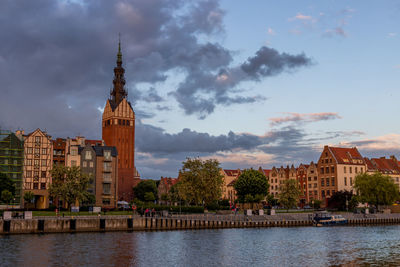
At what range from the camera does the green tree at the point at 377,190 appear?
129250mm

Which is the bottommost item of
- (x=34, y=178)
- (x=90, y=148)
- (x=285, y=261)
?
(x=285, y=261)

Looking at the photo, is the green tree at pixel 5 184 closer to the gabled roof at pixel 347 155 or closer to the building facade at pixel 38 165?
the building facade at pixel 38 165

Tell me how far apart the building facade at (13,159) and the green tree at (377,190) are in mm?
98134

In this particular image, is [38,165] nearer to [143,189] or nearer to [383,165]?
[143,189]

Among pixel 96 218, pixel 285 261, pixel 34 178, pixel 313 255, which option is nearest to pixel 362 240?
pixel 313 255

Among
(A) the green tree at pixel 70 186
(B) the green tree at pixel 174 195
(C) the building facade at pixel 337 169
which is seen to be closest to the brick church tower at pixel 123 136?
(B) the green tree at pixel 174 195

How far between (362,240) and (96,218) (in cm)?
4837

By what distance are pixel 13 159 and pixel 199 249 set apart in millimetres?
89840

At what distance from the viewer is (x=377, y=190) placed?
422ft

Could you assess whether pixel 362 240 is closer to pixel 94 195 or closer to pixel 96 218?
pixel 96 218

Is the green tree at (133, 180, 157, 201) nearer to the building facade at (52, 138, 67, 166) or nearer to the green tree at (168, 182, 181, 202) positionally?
the green tree at (168, 182, 181, 202)

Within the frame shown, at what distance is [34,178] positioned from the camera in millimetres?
134875

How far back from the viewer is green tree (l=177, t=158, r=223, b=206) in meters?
113

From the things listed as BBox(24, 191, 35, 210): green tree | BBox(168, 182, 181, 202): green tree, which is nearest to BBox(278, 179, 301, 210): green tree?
BBox(168, 182, 181, 202): green tree
